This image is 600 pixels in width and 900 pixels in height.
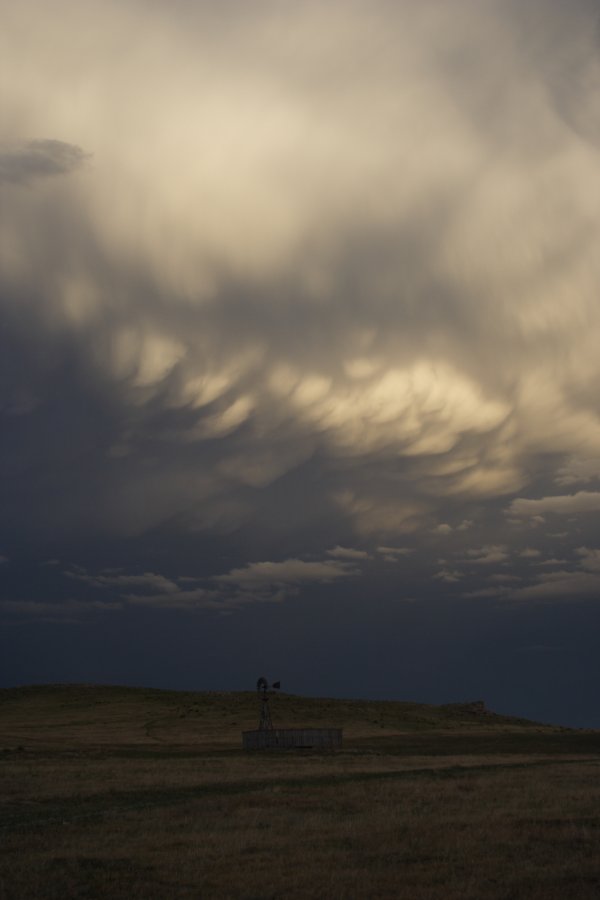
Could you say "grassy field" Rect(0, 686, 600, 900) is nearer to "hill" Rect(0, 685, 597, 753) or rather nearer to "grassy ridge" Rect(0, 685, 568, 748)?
"hill" Rect(0, 685, 597, 753)

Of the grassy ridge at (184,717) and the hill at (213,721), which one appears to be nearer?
the hill at (213,721)

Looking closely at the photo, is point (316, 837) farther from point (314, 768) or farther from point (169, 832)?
point (314, 768)

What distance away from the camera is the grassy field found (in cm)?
2145

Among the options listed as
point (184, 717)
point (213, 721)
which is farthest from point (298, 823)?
point (184, 717)

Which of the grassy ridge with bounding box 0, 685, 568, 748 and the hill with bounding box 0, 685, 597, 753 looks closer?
the hill with bounding box 0, 685, 597, 753

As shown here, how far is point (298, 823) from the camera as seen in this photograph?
100ft

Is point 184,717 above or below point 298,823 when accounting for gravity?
below

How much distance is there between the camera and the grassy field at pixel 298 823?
21.5 metres

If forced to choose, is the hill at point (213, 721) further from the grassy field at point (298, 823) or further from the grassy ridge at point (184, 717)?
the grassy field at point (298, 823)

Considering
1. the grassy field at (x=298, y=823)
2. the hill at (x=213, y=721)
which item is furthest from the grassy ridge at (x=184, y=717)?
the grassy field at (x=298, y=823)

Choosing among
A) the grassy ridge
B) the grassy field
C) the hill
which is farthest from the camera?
the grassy ridge

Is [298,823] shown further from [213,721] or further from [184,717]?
[184,717]

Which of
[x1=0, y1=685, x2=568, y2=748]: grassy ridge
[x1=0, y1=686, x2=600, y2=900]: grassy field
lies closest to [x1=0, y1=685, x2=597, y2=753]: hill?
[x1=0, y1=685, x2=568, y2=748]: grassy ridge

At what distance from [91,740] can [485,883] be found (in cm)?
6758
